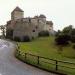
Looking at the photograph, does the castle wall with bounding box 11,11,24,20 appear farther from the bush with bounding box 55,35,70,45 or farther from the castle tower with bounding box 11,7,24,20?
the bush with bounding box 55,35,70,45

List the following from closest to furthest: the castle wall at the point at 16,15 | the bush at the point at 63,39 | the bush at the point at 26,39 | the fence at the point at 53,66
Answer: the fence at the point at 53,66
the bush at the point at 63,39
the bush at the point at 26,39
the castle wall at the point at 16,15

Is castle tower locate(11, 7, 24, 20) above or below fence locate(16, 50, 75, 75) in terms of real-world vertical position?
above

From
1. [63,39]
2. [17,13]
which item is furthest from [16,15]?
[63,39]

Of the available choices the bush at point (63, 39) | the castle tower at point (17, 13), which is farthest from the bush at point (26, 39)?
the castle tower at point (17, 13)

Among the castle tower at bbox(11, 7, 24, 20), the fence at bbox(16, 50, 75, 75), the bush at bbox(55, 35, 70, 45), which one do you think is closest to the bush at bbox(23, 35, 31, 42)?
the bush at bbox(55, 35, 70, 45)

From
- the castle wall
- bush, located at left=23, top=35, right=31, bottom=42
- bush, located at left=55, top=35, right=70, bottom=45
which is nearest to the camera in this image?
bush, located at left=55, top=35, right=70, bottom=45

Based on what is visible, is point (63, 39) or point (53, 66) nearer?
point (53, 66)

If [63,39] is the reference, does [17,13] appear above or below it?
above

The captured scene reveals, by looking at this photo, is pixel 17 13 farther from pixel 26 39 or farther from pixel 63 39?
pixel 63 39

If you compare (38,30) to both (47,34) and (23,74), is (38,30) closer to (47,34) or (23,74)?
(47,34)

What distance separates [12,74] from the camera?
22.1 m

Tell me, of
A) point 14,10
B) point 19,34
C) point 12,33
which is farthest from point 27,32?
point 14,10

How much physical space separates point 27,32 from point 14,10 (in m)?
38.7

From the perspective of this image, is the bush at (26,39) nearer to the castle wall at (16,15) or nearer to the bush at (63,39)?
the bush at (63,39)
